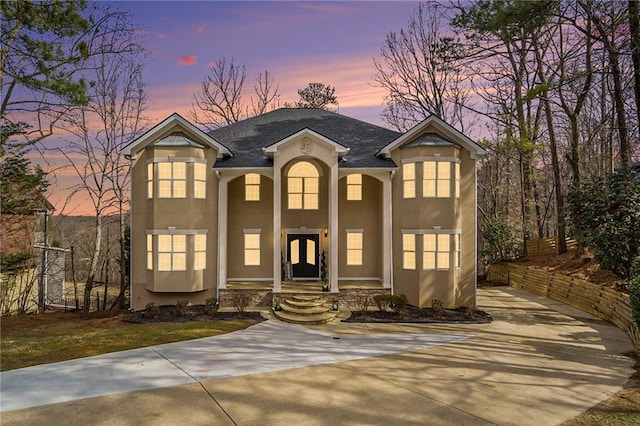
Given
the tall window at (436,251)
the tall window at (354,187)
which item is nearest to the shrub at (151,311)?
the tall window at (354,187)

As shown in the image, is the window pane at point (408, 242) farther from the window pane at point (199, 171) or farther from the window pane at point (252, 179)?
the window pane at point (199, 171)

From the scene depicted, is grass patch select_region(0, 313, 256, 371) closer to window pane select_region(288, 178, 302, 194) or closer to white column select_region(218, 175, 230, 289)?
white column select_region(218, 175, 230, 289)

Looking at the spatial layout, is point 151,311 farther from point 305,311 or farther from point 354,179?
point 354,179

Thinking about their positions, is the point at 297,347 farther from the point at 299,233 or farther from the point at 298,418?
the point at 299,233

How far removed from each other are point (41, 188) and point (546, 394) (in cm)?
2207

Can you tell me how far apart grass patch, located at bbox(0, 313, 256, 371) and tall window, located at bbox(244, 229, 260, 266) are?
180 inches

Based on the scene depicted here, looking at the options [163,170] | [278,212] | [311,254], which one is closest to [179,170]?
[163,170]

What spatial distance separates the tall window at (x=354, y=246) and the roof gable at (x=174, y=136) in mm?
7460

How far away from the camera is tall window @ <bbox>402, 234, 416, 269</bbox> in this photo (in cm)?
1725

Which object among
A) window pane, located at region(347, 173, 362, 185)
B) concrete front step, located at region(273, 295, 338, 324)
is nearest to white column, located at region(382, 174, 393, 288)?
window pane, located at region(347, 173, 362, 185)

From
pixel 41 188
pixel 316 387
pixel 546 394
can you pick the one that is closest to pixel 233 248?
pixel 41 188

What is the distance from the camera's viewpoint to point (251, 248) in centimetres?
1912

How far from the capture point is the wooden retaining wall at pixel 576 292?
14.0 meters

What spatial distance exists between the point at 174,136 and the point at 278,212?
5.97 m
